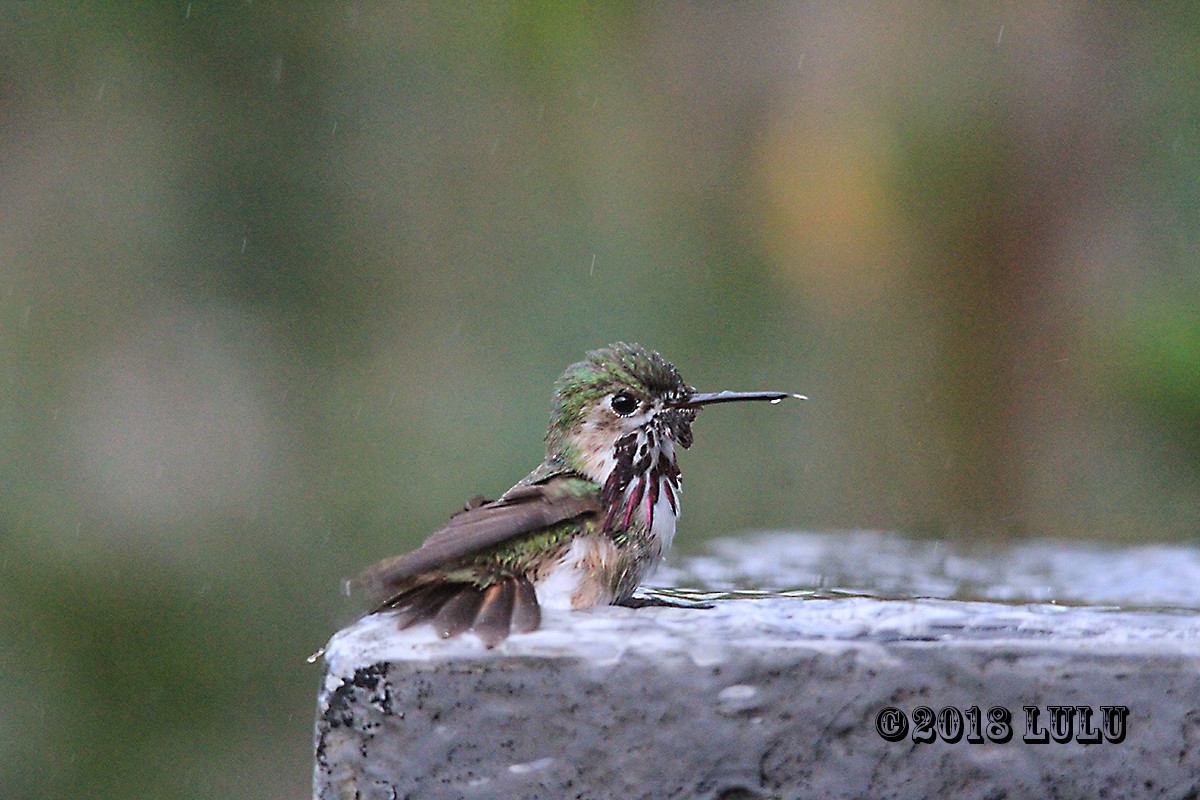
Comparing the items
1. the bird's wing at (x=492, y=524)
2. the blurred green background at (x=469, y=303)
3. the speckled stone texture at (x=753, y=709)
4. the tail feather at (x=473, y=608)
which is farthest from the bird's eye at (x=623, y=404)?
the blurred green background at (x=469, y=303)

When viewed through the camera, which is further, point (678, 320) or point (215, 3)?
point (678, 320)

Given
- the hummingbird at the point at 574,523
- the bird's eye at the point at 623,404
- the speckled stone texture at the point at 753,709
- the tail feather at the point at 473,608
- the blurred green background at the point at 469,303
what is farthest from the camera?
the blurred green background at the point at 469,303

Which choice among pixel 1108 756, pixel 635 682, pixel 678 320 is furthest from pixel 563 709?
pixel 678 320

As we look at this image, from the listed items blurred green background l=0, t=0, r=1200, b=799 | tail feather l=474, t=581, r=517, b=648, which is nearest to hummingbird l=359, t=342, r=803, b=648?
tail feather l=474, t=581, r=517, b=648

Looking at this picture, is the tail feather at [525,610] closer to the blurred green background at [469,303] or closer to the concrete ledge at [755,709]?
the concrete ledge at [755,709]

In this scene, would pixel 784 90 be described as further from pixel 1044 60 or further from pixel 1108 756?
pixel 1108 756

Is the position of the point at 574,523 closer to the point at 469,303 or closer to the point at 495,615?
the point at 495,615

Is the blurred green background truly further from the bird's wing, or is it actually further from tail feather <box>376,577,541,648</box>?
tail feather <box>376,577,541,648</box>
